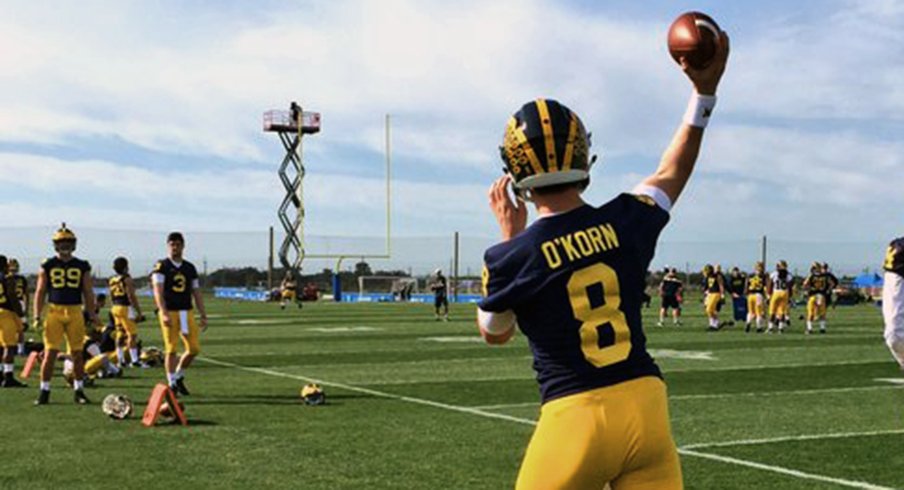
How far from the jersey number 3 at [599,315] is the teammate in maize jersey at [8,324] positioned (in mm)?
12956

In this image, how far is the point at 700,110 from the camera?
3.54 metres

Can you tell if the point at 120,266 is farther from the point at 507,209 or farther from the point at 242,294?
the point at 242,294

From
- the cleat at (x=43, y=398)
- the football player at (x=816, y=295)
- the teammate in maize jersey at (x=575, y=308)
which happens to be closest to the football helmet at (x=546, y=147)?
the teammate in maize jersey at (x=575, y=308)

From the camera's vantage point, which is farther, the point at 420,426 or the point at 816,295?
the point at 816,295

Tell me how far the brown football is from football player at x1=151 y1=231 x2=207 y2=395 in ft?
35.1

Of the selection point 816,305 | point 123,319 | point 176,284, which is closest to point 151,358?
point 123,319

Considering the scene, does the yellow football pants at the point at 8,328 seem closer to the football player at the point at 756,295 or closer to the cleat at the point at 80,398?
the cleat at the point at 80,398

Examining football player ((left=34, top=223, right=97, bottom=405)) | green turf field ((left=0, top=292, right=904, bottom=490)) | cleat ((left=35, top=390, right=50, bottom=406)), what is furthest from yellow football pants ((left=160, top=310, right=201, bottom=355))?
cleat ((left=35, top=390, right=50, bottom=406))

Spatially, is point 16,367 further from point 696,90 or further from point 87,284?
point 696,90

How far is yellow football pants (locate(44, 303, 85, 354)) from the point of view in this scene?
1255 centimetres

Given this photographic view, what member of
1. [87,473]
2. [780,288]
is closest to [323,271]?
[780,288]

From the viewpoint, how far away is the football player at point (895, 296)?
7418 millimetres

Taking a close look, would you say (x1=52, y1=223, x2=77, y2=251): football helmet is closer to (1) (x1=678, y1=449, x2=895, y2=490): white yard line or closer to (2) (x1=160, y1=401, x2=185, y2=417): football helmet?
(2) (x1=160, y1=401, x2=185, y2=417): football helmet

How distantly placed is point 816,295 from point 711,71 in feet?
82.8
